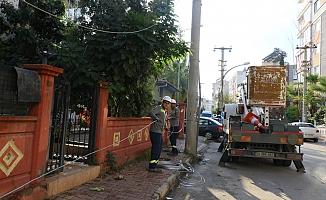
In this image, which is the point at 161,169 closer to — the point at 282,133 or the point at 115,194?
the point at 115,194

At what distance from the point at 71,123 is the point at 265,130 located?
221 inches

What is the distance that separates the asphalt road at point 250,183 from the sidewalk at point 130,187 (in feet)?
0.97

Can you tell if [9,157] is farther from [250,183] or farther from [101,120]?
[250,183]

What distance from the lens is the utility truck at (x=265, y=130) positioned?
301 inches

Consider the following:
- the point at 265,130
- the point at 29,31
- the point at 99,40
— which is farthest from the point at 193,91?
the point at 29,31

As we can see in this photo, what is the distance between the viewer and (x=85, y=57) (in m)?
5.85

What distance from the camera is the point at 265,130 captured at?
8.01 m

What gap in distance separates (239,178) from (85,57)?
16.2 ft

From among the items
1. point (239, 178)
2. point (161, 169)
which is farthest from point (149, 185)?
point (239, 178)

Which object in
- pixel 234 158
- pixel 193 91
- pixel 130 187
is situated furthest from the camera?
pixel 193 91

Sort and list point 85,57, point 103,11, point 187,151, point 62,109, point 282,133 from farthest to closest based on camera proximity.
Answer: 1. point 187,151
2. point 282,133
3. point 103,11
4. point 85,57
5. point 62,109

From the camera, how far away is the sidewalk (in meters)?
4.46

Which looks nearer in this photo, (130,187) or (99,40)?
(130,187)

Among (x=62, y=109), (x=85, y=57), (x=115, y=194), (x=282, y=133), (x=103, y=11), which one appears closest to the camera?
(x=115, y=194)
